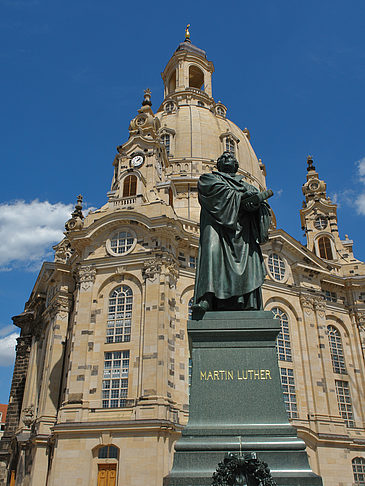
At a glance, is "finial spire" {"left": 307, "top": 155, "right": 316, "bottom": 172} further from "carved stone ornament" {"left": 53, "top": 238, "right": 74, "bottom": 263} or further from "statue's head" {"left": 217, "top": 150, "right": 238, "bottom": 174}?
"statue's head" {"left": 217, "top": 150, "right": 238, "bottom": 174}

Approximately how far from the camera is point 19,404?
4531 centimetres

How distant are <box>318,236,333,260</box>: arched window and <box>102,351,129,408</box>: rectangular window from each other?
24506 millimetres

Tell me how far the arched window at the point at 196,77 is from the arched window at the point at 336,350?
4143 cm

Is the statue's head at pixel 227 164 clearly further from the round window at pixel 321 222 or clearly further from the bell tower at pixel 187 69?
the bell tower at pixel 187 69

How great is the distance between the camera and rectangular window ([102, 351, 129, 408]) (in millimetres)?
30312

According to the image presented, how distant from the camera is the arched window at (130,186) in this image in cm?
3841

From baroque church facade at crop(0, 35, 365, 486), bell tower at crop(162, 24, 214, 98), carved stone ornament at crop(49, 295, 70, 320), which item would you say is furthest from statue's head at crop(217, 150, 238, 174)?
bell tower at crop(162, 24, 214, 98)

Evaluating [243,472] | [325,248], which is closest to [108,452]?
[243,472]

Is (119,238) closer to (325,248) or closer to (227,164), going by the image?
(325,248)

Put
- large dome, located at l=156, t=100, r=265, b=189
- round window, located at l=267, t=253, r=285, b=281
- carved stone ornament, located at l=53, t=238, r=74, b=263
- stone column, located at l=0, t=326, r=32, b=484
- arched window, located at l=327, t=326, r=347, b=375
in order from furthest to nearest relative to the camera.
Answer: large dome, located at l=156, t=100, r=265, b=189 < carved stone ornament, located at l=53, t=238, r=74, b=263 < stone column, located at l=0, t=326, r=32, b=484 < arched window, located at l=327, t=326, r=347, b=375 < round window, located at l=267, t=253, r=285, b=281

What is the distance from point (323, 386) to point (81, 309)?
18.9 meters

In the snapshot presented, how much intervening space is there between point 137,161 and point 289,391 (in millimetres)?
21956

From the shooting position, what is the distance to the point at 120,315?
109ft

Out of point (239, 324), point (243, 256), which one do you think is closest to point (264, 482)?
point (239, 324)
